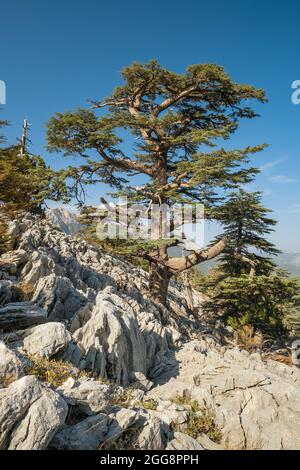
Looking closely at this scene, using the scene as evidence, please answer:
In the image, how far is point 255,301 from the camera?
20.1m

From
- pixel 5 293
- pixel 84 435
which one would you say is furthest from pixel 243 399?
pixel 5 293

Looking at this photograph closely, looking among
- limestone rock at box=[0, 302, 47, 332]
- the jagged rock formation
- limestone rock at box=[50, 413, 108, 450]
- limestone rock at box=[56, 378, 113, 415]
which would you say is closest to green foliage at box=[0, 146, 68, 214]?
the jagged rock formation

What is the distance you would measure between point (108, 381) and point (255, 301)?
14.5 meters

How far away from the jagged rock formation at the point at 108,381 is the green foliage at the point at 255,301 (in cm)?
467

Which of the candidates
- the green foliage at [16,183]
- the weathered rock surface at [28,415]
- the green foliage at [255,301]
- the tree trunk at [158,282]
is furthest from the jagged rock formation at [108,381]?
the green foliage at [255,301]

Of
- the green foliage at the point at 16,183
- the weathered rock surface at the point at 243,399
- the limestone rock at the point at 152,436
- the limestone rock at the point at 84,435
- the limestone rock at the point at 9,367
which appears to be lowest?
the weathered rock surface at the point at 243,399

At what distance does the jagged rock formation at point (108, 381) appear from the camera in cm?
476

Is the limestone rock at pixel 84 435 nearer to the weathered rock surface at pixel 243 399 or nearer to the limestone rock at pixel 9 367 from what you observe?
the limestone rock at pixel 9 367

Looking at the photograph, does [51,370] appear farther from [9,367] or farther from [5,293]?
[5,293]

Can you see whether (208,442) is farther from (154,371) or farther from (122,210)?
(122,210)

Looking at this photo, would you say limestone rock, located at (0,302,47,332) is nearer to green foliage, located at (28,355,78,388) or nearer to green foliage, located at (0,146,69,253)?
green foliage, located at (28,355,78,388)

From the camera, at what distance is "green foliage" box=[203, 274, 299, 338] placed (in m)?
17.7

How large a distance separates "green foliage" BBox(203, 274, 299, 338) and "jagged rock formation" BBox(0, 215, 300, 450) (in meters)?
4.67
